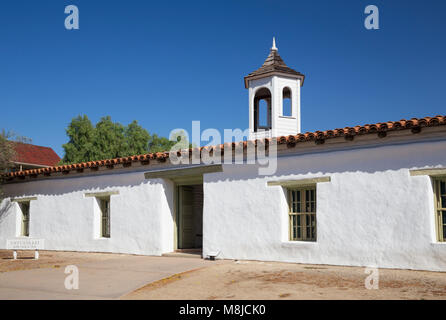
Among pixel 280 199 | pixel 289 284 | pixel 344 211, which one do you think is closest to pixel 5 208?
pixel 280 199

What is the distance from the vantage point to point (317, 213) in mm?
11023

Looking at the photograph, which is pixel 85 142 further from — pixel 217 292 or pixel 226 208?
pixel 217 292

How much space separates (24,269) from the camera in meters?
11.3

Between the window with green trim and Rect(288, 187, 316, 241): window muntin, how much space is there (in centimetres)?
282

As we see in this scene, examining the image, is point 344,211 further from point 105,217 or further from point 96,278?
point 105,217

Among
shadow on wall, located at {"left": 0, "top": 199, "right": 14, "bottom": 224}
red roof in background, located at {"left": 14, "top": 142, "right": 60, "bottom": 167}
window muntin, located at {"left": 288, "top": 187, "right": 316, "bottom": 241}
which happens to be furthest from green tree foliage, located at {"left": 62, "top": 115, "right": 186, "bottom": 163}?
window muntin, located at {"left": 288, "top": 187, "right": 316, "bottom": 241}

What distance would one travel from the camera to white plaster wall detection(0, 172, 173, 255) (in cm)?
1423

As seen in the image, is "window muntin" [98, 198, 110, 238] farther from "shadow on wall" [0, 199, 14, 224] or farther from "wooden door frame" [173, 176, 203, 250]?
"shadow on wall" [0, 199, 14, 224]

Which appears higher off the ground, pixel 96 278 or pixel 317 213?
pixel 317 213

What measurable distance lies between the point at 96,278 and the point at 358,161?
20.5 ft

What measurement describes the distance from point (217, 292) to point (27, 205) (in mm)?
13540

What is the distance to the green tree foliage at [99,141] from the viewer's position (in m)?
34.8

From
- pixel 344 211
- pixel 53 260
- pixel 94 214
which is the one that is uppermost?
pixel 344 211
